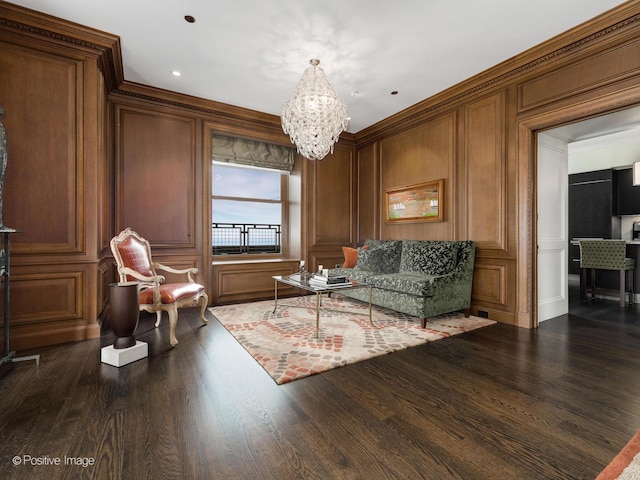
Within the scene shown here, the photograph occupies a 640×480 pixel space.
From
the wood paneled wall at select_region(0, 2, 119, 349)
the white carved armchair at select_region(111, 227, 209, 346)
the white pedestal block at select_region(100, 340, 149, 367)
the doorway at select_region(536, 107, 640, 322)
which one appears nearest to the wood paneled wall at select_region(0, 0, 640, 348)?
the wood paneled wall at select_region(0, 2, 119, 349)

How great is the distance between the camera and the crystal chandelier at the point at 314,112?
10.6 ft

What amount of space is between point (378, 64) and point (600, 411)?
350 cm

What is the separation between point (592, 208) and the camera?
586cm

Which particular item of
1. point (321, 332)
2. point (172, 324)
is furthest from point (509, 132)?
point (172, 324)

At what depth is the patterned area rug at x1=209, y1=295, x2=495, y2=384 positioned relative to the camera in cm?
241

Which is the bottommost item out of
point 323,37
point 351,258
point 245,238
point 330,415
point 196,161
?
point 330,415

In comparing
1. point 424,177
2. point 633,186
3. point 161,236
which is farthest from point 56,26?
point 633,186

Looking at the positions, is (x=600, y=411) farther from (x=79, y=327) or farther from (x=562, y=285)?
(x=79, y=327)

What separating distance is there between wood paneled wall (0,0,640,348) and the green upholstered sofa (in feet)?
0.95

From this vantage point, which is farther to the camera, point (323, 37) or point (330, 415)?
point (323, 37)

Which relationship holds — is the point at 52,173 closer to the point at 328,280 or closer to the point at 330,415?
the point at 328,280

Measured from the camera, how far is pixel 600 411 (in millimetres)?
1729

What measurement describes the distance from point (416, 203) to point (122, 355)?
408cm

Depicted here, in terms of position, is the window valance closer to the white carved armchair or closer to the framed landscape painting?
the framed landscape painting
